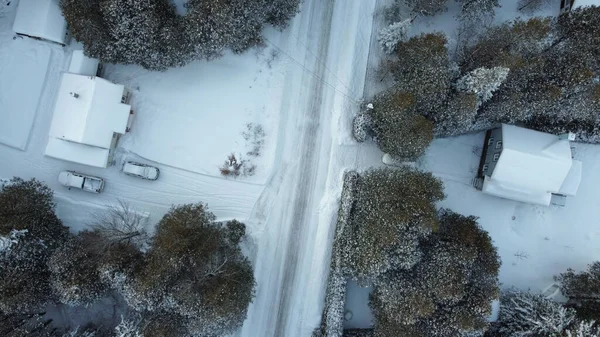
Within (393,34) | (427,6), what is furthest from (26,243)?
(427,6)

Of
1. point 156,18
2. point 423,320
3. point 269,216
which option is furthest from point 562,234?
point 156,18

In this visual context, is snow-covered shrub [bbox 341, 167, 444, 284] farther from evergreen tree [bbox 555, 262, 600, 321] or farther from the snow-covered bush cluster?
the snow-covered bush cluster

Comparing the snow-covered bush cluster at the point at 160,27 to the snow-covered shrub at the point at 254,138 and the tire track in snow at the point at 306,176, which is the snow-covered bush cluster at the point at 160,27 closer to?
the tire track in snow at the point at 306,176

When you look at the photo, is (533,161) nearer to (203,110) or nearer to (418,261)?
→ (418,261)

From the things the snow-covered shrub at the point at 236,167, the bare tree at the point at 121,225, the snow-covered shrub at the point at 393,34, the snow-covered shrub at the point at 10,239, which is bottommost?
the snow-covered shrub at the point at 10,239

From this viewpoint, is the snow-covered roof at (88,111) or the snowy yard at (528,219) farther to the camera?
the snowy yard at (528,219)

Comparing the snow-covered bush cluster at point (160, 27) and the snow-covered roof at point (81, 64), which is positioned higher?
the snow-covered bush cluster at point (160, 27)

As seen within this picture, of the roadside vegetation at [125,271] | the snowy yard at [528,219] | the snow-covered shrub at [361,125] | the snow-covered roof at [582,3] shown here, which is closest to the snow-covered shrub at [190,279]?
the roadside vegetation at [125,271]
